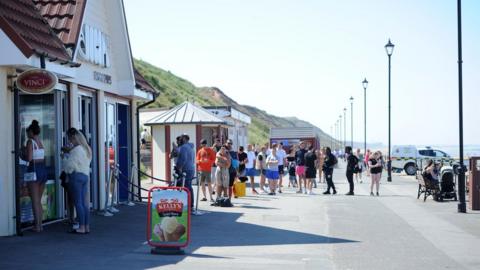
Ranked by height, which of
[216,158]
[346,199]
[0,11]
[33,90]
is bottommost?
[346,199]

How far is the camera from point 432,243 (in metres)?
11.7

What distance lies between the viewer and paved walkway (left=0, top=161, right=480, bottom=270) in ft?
31.3

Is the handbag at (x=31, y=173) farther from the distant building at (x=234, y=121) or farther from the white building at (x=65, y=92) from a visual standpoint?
the distant building at (x=234, y=121)

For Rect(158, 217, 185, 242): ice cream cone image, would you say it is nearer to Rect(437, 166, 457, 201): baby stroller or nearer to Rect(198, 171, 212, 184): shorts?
Rect(198, 171, 212, 184): shorts

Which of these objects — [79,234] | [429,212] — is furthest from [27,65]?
[429,212]

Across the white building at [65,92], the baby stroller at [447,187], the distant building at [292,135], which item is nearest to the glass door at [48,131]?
the white building at [65,92]

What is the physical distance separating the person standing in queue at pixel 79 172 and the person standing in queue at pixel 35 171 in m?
0.49

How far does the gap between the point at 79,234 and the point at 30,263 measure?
2961mm

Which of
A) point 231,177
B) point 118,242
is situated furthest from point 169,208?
point 231,177

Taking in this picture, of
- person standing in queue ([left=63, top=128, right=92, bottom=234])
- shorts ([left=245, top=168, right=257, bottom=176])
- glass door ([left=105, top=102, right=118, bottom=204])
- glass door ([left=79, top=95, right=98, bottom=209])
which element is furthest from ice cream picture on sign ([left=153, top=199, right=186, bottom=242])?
shorts ([left=245, top=168, right=257, bottom=176])

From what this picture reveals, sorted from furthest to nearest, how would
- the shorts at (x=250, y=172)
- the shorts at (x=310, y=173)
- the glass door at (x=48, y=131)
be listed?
the shorts at (x=250, y=172) → the shorts at (x=310, y=173) → the glass door at (x=48, y=131)

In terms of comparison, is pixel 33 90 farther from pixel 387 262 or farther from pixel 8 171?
pixel 387 262

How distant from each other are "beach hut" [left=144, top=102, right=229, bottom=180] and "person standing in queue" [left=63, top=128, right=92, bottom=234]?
597 inches

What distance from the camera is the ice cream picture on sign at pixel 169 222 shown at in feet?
33.9
